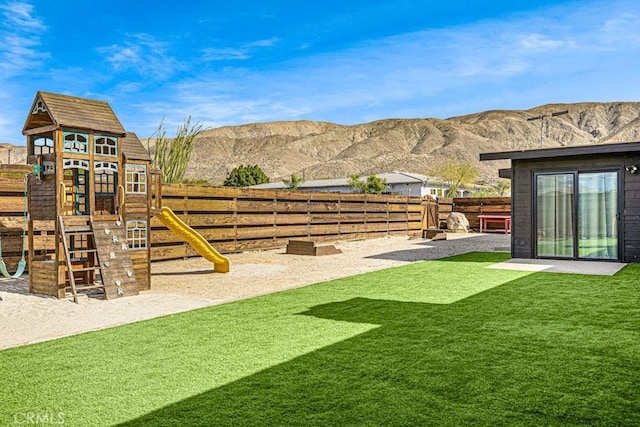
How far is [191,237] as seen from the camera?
952 cm

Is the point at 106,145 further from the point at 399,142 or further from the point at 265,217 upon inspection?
the point at 399,142

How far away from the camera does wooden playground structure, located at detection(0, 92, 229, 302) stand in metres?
7.25

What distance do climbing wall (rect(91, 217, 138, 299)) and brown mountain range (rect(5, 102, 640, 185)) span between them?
66763 millimetres

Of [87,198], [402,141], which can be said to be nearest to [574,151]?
[87,198]

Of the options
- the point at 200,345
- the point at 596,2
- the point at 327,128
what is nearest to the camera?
the point at 200,345

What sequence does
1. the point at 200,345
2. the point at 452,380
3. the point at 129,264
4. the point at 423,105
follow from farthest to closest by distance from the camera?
the point at 423,105 → the point at 129,264 → the point at 200,345 → the point at 452,380

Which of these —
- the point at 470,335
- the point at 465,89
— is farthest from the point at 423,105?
the point at 470,335

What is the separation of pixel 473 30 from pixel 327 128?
3033 inches

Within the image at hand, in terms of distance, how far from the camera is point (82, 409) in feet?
10.3

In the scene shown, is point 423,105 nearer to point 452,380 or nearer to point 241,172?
point 241,172

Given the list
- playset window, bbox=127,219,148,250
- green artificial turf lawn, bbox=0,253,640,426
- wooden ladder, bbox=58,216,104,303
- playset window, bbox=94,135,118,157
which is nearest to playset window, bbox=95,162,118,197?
playset window, bbox=94,135,118,157

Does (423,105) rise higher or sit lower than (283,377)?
higher

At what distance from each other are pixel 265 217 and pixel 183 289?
631 centimetres

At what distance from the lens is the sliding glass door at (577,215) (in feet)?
35.9
